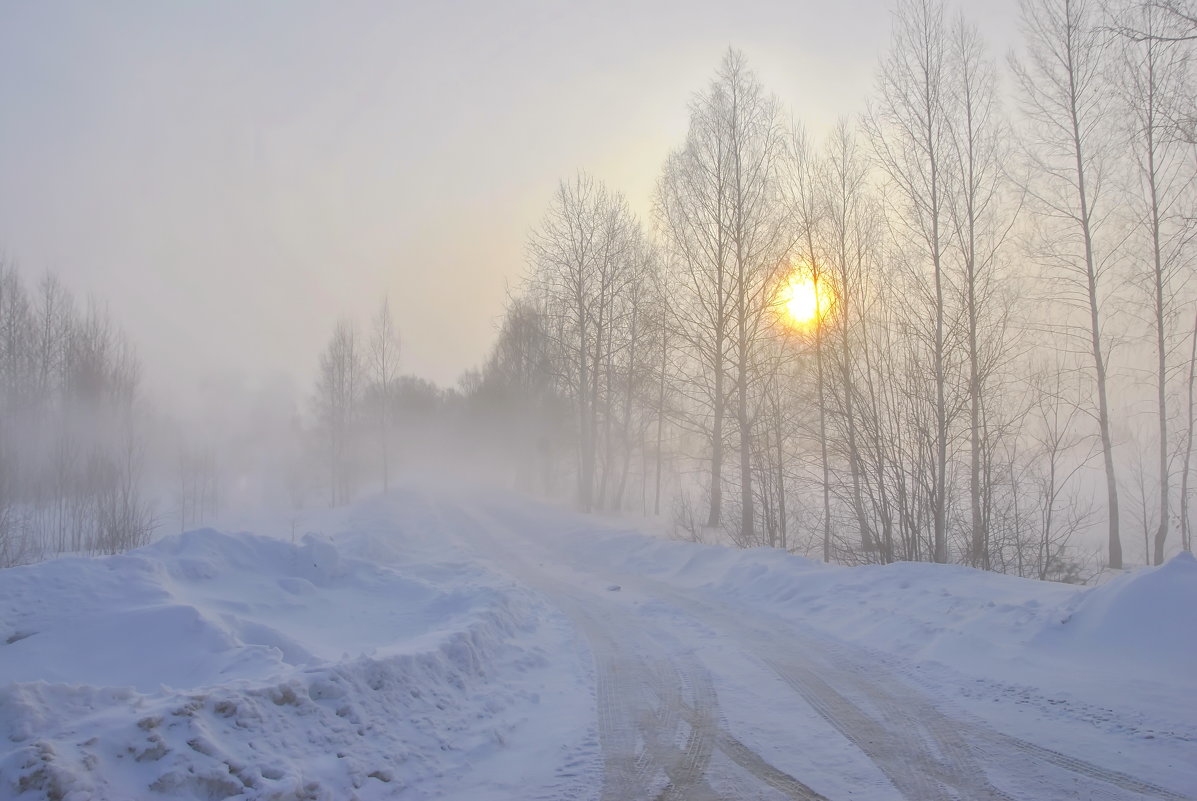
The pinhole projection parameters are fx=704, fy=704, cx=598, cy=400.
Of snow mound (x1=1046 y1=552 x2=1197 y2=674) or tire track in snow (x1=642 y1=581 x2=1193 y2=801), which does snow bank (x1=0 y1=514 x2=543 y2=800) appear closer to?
tire track in snow (x1=642 y1=581 x2=1193 y2=801)

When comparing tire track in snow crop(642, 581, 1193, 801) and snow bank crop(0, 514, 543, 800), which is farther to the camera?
tire track in snow crop(642, 581, 1193, 801)

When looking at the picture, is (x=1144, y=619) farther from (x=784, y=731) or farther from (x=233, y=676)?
(x=233, y=676)

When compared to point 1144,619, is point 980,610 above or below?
below

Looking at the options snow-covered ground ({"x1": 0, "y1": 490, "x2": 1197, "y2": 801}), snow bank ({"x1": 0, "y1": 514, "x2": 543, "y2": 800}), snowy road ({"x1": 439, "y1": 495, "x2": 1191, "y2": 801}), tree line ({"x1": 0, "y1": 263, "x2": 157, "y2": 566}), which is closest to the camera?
snow bank ({"x1": 0, "y1": 514, "x2": 543, "y2": 800})

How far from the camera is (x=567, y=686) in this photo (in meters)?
6.97

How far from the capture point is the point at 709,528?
826 inches

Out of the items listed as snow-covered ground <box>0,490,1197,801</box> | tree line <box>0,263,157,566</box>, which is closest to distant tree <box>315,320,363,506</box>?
tree line <box>0,263,157,566</box>

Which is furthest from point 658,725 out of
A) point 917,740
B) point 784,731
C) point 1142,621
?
point 1142,621

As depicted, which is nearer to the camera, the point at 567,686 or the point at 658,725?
the point at 658,725

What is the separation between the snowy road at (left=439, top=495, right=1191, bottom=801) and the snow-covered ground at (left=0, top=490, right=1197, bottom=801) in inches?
1.1

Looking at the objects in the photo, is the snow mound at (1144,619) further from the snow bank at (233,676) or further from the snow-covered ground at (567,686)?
the snow bank at (233,676)

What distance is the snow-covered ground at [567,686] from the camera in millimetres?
4328

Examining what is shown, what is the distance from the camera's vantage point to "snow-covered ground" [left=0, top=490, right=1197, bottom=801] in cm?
433

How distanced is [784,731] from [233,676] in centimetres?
425
